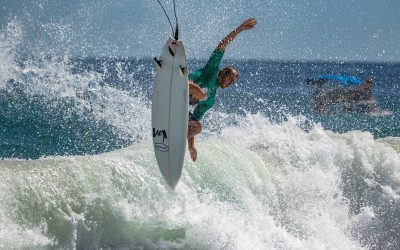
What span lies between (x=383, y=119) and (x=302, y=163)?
16.9 m

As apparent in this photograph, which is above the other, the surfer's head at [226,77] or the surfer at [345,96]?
the surfer's head at [226,77]

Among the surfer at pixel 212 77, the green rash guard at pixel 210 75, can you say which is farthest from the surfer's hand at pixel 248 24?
the green rash guard at pixel 210 75

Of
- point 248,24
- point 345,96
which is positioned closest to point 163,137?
point 248,24

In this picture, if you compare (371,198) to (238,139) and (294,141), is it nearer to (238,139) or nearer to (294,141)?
(294,141)

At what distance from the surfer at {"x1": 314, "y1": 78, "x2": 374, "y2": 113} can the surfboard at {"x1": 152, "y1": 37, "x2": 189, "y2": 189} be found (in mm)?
19493

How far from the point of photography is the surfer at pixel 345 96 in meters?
27.4

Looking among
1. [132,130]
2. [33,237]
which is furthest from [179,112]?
[132,130]

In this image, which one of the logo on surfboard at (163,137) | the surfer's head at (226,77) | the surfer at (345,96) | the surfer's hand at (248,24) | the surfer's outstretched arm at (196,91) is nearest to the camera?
the logo on surfboard at (163,137)

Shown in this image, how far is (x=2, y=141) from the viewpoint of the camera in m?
17.4

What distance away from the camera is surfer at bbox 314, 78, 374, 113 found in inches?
1077

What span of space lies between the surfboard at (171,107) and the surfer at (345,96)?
64.0 ft

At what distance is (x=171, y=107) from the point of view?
8625 mm

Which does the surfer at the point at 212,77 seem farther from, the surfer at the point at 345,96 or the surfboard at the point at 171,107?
the surfer at the point at 345,96

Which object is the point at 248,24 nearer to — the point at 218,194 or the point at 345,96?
the point at 218,194
